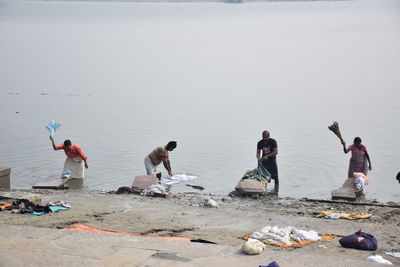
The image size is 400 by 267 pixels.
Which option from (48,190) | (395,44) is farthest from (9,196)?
(395,44)

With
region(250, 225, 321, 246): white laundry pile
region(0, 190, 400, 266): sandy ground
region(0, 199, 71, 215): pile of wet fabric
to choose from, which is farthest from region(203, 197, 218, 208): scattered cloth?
region(250, 225, 321, 246): white laundry pile

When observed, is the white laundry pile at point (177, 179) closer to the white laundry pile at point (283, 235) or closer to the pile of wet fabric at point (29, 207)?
the pile of wet fabric at point (29, 207)

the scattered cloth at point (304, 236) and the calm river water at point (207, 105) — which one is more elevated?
the calm river water at point (207, 105)

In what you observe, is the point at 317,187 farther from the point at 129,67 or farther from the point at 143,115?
the point at 129,67

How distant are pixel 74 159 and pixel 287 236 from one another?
6.71m

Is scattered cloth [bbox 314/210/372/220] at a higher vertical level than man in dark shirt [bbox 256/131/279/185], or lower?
lower

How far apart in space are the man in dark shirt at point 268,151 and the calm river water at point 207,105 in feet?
3.10

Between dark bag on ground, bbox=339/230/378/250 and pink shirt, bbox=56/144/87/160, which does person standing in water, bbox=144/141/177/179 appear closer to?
pink shirt, bbox=56/144/87/160

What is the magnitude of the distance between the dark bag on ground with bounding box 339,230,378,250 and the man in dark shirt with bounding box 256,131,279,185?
5149mm

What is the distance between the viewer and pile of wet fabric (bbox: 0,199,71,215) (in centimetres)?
1121

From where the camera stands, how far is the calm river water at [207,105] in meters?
17.5

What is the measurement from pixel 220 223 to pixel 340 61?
31.5 m

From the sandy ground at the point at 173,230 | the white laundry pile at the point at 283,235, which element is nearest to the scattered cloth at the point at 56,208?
the sandy ground at the point at 173,230

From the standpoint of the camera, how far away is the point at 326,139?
20469 millimetres
